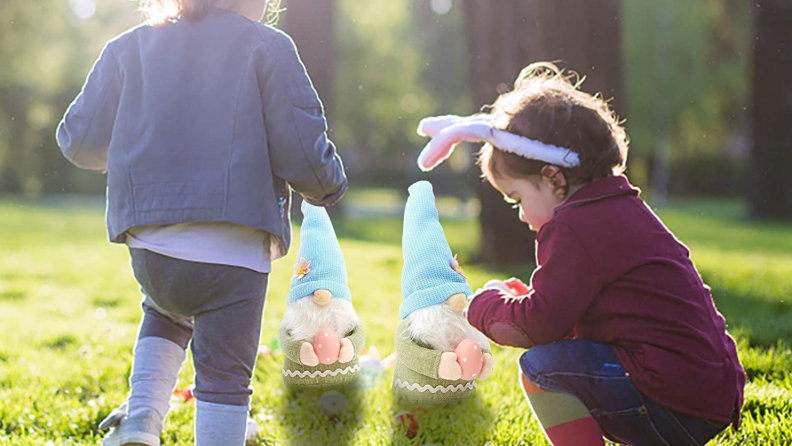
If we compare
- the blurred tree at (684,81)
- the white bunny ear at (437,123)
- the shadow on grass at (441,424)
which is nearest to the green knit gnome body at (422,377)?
the shadow on grass at (441,424)

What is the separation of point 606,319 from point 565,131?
1.64ft

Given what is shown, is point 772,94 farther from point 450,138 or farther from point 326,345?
point 326,345

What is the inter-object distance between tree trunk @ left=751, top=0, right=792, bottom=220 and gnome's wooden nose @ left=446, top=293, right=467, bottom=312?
11233 mm

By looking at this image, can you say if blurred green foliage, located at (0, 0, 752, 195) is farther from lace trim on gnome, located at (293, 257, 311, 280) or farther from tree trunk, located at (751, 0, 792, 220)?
lace trim on gnome, located at (293, 257, 311, 280)

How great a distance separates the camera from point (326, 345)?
212cm

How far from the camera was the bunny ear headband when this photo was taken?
214 centimetres

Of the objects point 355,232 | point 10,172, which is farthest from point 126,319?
point 10,172

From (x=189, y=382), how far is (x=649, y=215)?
2034mm

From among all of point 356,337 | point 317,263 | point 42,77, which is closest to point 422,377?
point 356,337

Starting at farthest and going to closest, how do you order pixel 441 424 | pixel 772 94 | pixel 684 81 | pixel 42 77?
1. pixel 684 81
2. pixel 42 77
3. pixel 772 94
4. pixel 441 424

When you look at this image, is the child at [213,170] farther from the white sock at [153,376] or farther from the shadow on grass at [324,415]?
the shadow on grass at [324,415]

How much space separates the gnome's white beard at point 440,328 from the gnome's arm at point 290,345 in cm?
30

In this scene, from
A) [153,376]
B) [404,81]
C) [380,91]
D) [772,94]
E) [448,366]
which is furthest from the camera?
[404,81]

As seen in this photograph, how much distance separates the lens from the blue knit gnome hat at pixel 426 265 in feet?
7.20
